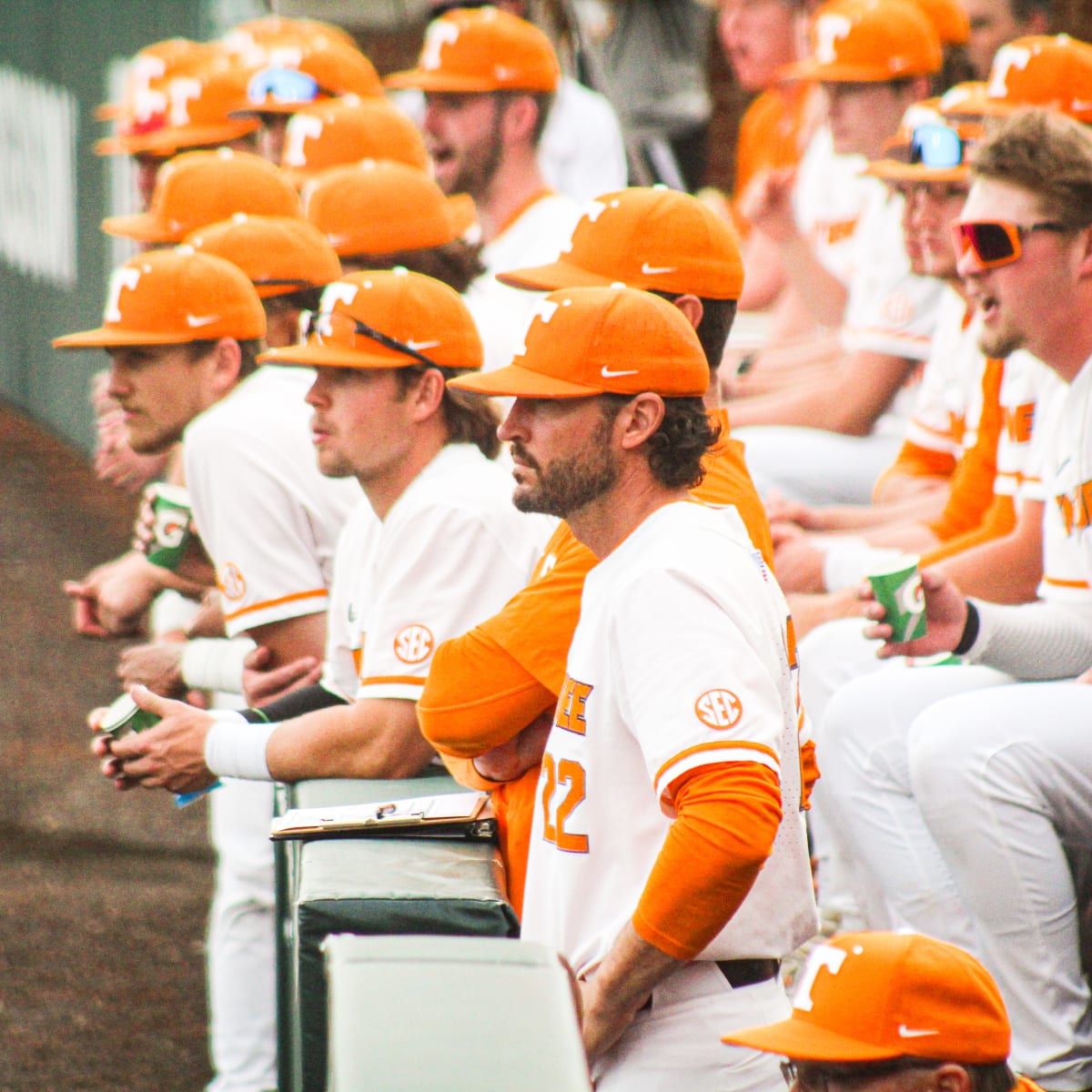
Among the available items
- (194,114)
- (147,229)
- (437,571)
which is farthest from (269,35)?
(437,571)

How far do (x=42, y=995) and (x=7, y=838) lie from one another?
1.34m

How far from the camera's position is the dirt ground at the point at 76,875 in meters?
4.56

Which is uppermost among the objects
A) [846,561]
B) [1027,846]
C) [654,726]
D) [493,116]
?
[493,116]

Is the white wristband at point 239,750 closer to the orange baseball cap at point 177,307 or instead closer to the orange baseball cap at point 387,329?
the orange baseball cap at point 387,329

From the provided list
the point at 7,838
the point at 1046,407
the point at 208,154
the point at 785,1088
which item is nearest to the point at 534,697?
the point at 785,1088

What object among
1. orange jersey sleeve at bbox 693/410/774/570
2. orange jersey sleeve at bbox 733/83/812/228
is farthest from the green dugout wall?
orange jersey sleeve at bbox 693/410/774/570

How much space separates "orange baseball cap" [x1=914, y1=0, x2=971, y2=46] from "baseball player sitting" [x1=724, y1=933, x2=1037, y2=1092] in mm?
4410

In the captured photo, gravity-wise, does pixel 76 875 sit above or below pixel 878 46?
below

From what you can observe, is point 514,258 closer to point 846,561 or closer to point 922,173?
point 922,173

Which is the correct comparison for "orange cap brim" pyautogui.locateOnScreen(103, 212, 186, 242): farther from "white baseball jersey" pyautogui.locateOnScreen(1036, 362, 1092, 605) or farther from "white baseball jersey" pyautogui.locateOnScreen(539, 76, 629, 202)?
"white baseball jersey" pyautogui.locateOnScreen(1036, 362, 1092, 605)

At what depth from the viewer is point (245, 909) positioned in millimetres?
4254

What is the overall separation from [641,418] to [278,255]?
2.04 metres

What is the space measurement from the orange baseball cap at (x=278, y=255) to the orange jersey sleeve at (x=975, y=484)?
159 centimetres

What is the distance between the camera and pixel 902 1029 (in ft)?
6.38
